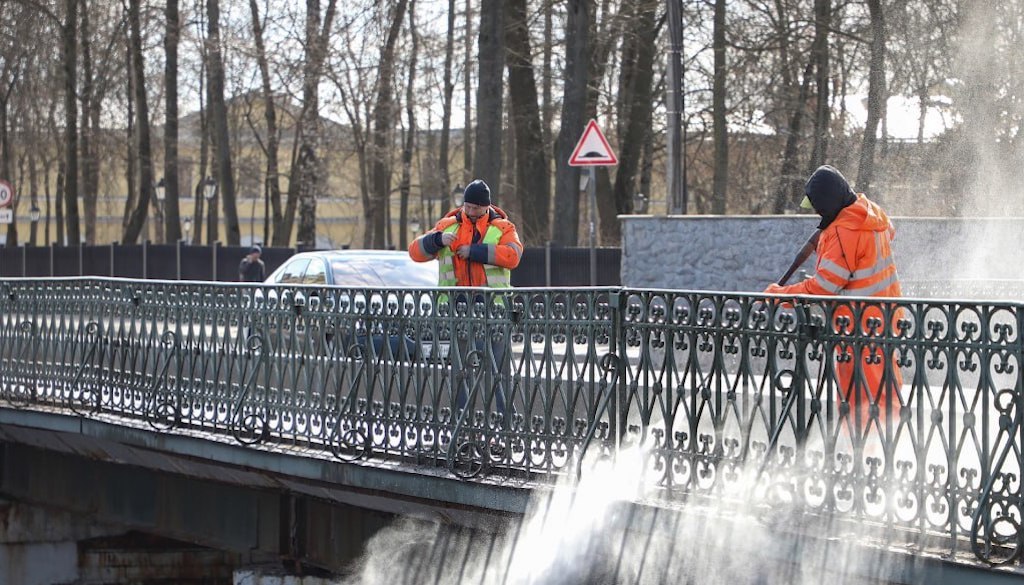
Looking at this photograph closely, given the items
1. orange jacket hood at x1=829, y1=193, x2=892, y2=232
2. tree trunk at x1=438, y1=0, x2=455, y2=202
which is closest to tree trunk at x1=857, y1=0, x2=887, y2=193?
tree trunk at x1=438, y1=0, x2=455, y2=202

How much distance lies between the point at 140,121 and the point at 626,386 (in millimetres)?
37111

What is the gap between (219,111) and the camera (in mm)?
39750

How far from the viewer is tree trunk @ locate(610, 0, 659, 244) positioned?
34.0m

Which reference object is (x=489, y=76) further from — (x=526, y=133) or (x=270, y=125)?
(x=270, y=125)

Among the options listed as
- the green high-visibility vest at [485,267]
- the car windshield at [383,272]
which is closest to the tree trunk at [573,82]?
the car windshield at [383,272]

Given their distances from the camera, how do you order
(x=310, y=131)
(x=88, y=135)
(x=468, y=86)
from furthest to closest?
(x=88, y=135) → (x=468, y=86) → (x=310, y=131)

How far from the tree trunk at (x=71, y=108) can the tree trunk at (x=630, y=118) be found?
48.2 ft

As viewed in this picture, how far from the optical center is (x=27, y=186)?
3169 inches

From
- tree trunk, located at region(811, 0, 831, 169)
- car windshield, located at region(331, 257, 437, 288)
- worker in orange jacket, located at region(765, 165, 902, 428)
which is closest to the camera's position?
worker in orange jacket, located at region(765, 165, 902, 428)

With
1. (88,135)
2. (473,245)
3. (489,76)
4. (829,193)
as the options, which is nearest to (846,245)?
(829,193)

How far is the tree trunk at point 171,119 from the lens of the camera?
1510 inches

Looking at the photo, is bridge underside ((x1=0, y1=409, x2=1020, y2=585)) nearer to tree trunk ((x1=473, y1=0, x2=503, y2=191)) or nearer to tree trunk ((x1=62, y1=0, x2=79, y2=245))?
tree trunk ((x1=473, y1=0, x2=503, y2=191))

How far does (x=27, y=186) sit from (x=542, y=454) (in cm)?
7711

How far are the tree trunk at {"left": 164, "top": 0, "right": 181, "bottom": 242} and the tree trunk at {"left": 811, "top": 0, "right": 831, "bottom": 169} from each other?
15.8m
